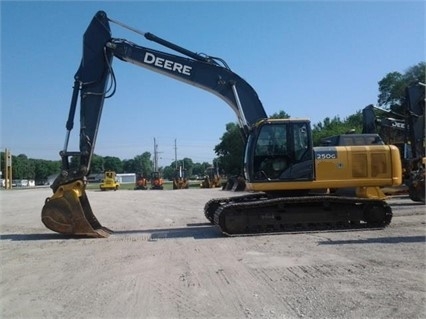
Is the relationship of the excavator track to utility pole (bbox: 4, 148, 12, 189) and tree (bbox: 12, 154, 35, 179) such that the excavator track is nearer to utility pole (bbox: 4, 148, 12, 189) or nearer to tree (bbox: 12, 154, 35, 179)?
utility pole (bbox: 4, 148, 12, 189)

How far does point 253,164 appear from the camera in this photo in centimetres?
1252

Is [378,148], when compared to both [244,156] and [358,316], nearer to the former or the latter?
[244,156]

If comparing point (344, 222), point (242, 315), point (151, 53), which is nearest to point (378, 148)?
point (344, 222)

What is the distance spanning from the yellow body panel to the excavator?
26mm

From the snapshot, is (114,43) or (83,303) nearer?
(83,303)

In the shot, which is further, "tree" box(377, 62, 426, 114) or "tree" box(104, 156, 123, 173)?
"tree" box(104, 156, 123, 173)

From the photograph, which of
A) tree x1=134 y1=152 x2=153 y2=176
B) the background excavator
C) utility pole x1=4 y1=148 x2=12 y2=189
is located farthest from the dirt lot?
tree x1=134 y1=152 x2=153 y2=176

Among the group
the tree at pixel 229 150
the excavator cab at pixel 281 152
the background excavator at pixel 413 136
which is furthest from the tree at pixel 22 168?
the excavator cab at pixel 281 152

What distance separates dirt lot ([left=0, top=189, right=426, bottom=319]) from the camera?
18.6ft

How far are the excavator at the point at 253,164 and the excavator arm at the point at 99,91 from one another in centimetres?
2

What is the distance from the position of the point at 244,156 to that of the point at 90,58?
16.5ft

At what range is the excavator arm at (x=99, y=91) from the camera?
1201 centimetres

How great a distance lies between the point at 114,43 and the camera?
13312 millimetres

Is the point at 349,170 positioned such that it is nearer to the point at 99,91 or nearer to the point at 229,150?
the point at 99,91
